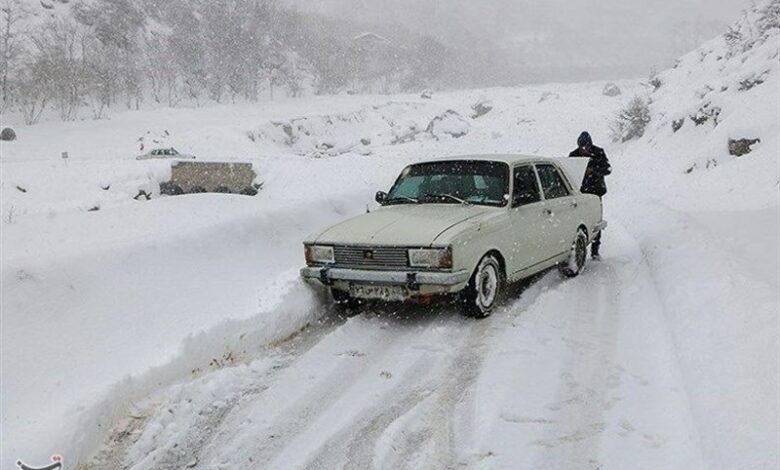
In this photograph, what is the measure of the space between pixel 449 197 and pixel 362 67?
95021 mm

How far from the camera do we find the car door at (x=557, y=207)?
22.6 feet

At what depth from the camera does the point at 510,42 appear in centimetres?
19062

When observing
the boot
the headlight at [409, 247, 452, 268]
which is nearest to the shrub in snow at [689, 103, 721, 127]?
the boot

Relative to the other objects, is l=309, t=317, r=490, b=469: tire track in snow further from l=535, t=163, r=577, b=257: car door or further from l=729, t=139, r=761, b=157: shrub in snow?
l=729, t=139, r=761, b=157: shrub in snow

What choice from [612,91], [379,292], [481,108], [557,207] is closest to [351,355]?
[379,292]

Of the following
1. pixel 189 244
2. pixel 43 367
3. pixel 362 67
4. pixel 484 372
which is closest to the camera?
pixel 43 367

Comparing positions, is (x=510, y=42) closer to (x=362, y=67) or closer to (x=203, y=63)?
(x=362, y=67)

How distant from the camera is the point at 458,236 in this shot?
5.29 meters

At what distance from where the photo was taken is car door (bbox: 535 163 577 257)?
6.89 metres

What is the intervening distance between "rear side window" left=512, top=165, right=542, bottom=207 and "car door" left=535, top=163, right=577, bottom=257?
0.58ft

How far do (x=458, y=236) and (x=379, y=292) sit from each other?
967 mm

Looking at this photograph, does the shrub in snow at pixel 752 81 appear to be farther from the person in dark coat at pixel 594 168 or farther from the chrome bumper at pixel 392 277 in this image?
the chrome bumper at pixel 392 277

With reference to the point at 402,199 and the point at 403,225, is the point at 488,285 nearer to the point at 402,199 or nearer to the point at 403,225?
the point at 403,225

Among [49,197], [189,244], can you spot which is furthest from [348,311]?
[49,197]
